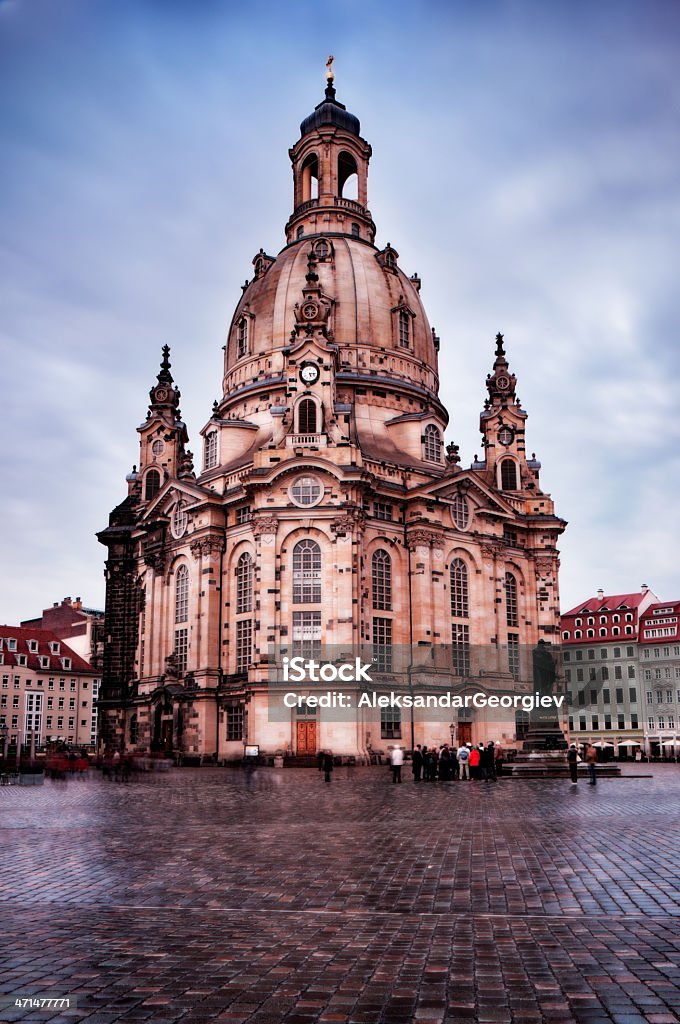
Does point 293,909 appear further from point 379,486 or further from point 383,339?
point 383,339

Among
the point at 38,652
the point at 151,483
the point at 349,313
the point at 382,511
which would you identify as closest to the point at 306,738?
the point at 382,511

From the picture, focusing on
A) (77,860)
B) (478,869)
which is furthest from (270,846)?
(478,869)

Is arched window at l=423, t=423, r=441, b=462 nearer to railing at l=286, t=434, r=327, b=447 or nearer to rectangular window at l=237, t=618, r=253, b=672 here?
railing at l=286, t=434, r=327, b=447


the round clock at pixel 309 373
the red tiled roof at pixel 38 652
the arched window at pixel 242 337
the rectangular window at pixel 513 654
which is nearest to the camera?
the round clock at pixel 309 373

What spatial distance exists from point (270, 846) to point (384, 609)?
48.3 m

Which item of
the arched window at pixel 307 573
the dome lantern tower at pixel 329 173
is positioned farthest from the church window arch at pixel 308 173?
the arched window at pixel 307 573

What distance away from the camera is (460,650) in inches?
2682

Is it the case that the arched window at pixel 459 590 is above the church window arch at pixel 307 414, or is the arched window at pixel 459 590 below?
below

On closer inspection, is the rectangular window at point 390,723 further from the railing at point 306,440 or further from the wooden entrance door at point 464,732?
the railing at point 306,440

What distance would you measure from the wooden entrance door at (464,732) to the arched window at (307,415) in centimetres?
2327

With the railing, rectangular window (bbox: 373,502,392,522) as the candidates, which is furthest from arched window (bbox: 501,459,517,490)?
the railing

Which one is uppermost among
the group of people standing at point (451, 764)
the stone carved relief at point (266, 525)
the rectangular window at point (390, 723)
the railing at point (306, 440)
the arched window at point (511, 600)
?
the railing at point (306, 440)

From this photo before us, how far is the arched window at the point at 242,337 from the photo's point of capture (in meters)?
79.2

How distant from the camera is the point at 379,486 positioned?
64625mm
